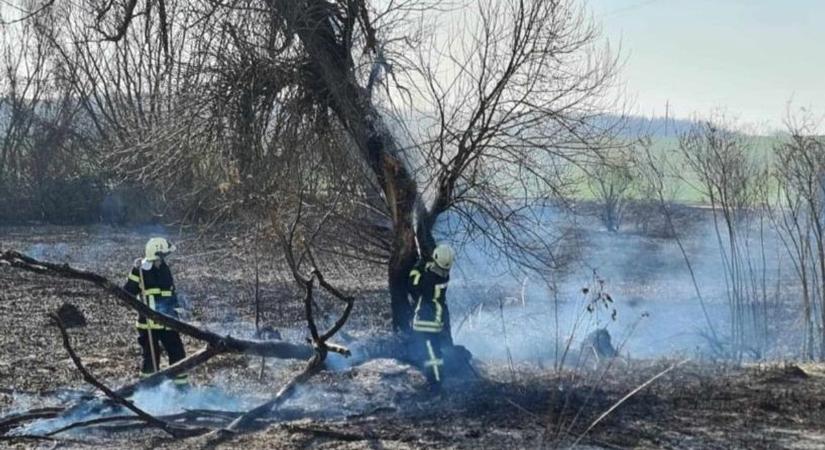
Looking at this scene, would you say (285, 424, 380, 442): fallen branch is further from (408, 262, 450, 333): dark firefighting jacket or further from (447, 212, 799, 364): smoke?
(447, 212, 799, 364): smoke

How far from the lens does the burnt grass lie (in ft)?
24.0

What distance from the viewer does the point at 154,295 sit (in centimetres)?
953

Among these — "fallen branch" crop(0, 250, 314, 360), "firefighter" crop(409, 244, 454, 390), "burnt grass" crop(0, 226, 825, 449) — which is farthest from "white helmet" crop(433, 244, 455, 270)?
"fallen branch" crop(0, 250, 314, 360)

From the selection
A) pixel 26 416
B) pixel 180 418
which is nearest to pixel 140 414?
pixel 180 418

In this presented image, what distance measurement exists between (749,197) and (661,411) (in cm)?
702

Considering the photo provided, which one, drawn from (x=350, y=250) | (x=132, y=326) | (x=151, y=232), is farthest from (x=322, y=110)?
(x=151, y=232)

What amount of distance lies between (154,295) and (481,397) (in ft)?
10.7

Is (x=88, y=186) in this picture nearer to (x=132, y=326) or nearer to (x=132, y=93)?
(x=132, y=93)

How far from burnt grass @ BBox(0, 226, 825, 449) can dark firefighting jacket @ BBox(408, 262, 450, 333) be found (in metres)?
0.62

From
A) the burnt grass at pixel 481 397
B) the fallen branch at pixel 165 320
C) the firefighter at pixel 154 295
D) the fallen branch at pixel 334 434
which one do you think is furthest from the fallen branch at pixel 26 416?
the fallen branch at pixel 334 434

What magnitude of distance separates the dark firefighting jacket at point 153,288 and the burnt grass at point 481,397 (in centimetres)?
72

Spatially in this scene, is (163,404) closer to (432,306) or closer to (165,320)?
(165,320)

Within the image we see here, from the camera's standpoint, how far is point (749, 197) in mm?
14398

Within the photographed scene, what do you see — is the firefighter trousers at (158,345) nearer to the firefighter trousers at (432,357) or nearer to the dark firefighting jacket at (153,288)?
the dark firefighting jacket at (153,288)
